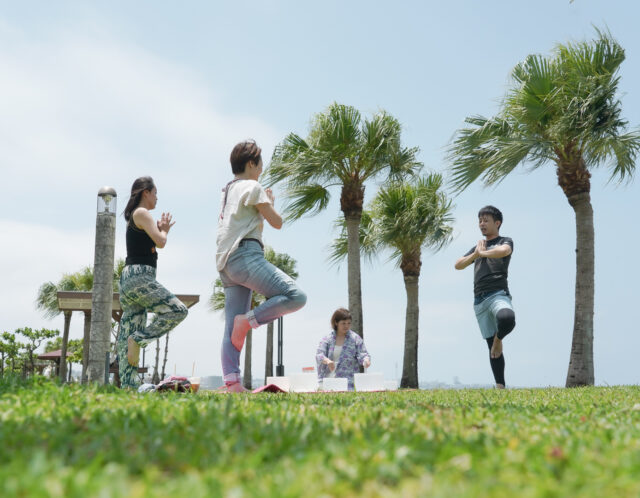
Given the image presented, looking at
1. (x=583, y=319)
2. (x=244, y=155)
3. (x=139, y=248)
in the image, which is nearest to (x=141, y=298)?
(x=139, y=248)

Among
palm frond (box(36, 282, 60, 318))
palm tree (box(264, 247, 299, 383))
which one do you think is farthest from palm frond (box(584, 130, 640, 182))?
palm frond (box(36, 282, 60, 318))

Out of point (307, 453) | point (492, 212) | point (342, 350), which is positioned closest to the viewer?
point (307, 453)

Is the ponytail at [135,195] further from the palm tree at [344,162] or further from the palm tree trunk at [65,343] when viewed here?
the palm tree trunk at [65,343]

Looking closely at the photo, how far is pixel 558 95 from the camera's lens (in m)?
11.5

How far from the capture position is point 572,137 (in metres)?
11.5

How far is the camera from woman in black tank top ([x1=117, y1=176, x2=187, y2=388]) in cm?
546

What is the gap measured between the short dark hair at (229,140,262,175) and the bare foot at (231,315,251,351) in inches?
59.3

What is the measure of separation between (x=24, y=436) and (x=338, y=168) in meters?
14.1

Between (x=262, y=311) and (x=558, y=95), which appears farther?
(x=558, y=95)

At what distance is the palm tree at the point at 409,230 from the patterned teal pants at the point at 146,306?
510 inches

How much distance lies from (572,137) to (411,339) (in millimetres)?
9370

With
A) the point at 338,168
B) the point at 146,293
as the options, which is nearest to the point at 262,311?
the point at 146,293

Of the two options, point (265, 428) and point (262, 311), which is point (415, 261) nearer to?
point (262, 311)

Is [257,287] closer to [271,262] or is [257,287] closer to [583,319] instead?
[583,319]
